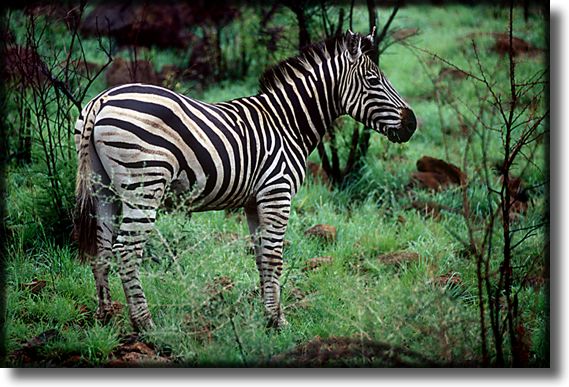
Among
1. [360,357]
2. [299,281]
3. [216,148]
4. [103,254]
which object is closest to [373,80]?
[216,148]

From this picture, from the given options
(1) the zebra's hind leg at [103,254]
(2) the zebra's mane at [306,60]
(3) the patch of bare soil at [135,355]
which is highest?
(2) the zebra's mane at [306,60]

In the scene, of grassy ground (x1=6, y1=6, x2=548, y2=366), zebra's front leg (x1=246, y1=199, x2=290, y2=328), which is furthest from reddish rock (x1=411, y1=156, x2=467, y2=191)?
zebra's front leg (x1=246, y1=199, x2=290, y2=328)

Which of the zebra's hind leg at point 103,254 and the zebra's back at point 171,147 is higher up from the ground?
the zebra's back at point 171,147

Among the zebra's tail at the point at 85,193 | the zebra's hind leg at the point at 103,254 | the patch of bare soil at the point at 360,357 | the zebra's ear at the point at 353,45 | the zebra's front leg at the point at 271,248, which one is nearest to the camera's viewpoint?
the patch of bare soil at the point at 360,357

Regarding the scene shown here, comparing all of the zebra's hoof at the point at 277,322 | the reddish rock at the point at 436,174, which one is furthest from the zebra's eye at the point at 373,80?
the reddish rock at the point at 436,174

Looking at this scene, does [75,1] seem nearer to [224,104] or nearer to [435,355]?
[224,104]

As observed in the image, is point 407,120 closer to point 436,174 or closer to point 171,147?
point 171,147

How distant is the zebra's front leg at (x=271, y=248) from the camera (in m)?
4.05

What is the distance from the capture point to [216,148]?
3.84m

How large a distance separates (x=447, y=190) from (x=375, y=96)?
92.6 inches

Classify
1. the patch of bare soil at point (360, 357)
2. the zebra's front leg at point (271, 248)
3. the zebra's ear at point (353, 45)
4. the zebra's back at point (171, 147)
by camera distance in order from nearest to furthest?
1. the patch of bare soil at point (360, 357)
2. the zebra's back at point (171, 147)
3. the zebra's front leg at point (271, 248)
4. the zebra's ear at point (353, 45)

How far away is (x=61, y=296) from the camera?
14.2 feet

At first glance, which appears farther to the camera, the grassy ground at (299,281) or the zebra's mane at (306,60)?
the zebra's mane at (306,60)

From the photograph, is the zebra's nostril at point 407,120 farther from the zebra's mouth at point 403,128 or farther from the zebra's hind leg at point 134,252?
the zebra's hind leg at point 134,252
